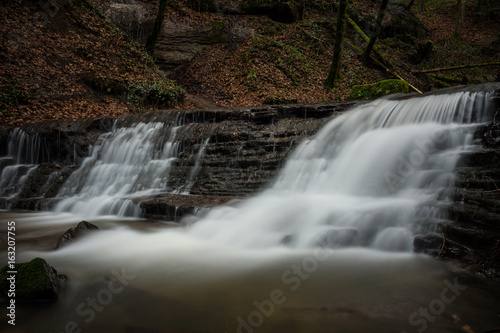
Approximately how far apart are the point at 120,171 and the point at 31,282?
576 cm

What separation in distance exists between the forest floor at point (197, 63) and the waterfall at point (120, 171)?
271cm

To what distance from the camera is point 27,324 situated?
233 centimetres

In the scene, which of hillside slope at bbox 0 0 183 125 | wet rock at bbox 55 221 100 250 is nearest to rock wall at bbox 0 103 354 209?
wet rock at bbox 55 221 100 250

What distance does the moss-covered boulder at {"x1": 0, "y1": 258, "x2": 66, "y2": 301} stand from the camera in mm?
2592

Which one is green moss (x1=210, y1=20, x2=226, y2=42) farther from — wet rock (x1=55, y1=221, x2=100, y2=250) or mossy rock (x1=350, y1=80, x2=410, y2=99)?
wet rock (x1=55, y1=221, x2=100, y2=250)

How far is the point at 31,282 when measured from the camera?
261 cm

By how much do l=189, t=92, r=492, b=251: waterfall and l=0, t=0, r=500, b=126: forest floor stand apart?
5.51m

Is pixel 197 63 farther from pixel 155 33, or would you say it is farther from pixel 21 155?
pixel 21 155

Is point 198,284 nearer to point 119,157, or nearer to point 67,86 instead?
point 119,157

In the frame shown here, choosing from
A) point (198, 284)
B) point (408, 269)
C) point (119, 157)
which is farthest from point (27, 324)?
point (119, 157)

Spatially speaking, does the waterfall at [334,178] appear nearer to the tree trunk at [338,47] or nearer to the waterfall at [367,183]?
the waterfall at [367,183]

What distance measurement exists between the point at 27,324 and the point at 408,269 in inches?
140

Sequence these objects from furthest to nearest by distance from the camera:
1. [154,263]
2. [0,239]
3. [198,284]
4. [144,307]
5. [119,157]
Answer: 1. [119,157]
2. [0,239]
3. [154,263]
4. [198,284]
5. [144,307]

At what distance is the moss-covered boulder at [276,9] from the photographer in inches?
692
